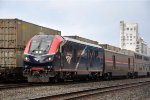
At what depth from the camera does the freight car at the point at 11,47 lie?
22.5 m

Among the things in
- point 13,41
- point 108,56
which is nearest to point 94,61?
point 108,56

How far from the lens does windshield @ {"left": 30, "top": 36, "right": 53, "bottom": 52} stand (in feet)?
67.4

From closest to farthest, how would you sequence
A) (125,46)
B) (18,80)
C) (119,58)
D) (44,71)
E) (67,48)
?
(44,71) < (67,48) < (18,80) < (119,58) < (125,46)

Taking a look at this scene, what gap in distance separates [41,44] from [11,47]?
10.1 feet

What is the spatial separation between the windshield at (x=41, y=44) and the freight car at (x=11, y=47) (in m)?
2.31

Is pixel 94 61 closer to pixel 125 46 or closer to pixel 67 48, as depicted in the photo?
pixel 67 48

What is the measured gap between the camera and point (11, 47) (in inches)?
902

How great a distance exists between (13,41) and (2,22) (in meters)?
1.53

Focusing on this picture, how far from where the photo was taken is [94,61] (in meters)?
27.3

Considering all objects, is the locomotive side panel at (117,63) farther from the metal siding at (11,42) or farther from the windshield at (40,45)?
the windshield at (40,45)

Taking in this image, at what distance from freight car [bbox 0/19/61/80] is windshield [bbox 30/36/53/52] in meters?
2.31

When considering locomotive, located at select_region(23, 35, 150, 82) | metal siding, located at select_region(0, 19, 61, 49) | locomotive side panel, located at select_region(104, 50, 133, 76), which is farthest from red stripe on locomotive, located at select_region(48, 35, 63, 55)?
locomotive side panel, located at select_region(104, 50, 133, 76)

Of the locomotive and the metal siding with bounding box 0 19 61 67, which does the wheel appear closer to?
the locomotive

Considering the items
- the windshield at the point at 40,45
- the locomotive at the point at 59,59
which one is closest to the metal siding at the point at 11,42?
the locomotive at the point at 59,59
